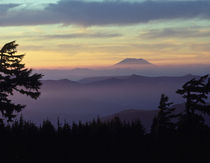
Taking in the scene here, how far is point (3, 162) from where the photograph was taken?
421 inches

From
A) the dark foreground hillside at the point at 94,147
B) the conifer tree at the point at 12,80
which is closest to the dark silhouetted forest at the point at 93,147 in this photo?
the dark foreground hillside at the point at 94,147

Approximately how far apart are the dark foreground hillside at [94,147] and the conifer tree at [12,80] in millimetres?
8605

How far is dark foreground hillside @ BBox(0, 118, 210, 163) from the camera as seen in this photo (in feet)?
38.1

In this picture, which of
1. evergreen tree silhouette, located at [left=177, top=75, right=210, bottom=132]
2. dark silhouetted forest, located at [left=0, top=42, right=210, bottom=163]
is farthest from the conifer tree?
evergreen tree silhouette, located at [left=177, top=75, right=210, bottom=132]

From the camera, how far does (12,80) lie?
78.1ft

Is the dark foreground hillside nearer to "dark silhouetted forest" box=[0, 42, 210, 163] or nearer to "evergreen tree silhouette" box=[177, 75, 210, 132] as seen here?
"dark silhouetted forest" box=[0, 42, 210, 163]

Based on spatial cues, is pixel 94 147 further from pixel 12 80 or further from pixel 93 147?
pixel 12 80

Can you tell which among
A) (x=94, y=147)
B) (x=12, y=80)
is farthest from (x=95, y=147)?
(x=12, y=80)

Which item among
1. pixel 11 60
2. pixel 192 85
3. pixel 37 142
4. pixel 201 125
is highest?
pixel 11 60

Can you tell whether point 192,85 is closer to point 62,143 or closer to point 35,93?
point 35,93

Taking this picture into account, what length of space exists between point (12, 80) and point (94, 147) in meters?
13.2

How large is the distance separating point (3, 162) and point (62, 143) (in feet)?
9.68

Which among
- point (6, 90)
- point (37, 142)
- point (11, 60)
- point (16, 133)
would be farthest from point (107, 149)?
point (11, 60)

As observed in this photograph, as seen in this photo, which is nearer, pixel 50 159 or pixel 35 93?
pixel 50 159
